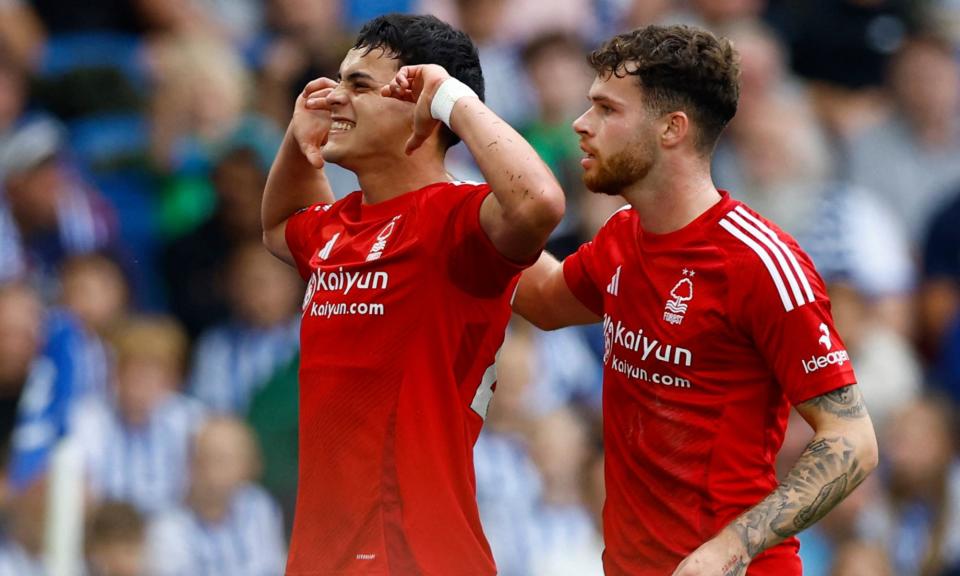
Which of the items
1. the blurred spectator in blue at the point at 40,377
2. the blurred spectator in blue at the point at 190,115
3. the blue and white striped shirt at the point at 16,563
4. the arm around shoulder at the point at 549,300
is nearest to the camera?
the arm around shoulder at the point at 549,300

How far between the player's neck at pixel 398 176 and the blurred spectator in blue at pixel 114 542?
4250mm

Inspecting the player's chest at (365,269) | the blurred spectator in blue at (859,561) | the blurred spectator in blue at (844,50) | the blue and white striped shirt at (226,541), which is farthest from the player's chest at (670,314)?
the blurred spectator in blue at (844,50)

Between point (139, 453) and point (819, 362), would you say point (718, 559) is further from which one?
point (139, 453)

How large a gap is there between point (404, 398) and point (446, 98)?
854mm

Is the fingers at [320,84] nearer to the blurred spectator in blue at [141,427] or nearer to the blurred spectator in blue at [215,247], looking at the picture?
the blurred spectator in blue at [141,427]

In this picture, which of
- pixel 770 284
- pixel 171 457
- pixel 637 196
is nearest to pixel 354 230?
pixel 637 196

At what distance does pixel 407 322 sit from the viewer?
4.46 metres

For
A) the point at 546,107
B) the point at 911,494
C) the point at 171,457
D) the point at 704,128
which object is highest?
the point at 546,107

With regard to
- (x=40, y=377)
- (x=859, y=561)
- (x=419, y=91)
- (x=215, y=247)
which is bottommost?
(x=859, y=561)

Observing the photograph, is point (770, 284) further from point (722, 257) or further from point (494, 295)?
point (494, 295)

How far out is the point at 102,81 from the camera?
31.2ft

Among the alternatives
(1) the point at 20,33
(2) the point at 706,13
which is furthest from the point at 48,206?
(2) the point at 706,13

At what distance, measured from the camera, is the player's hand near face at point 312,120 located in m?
4.94

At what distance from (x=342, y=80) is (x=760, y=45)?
5.98m
